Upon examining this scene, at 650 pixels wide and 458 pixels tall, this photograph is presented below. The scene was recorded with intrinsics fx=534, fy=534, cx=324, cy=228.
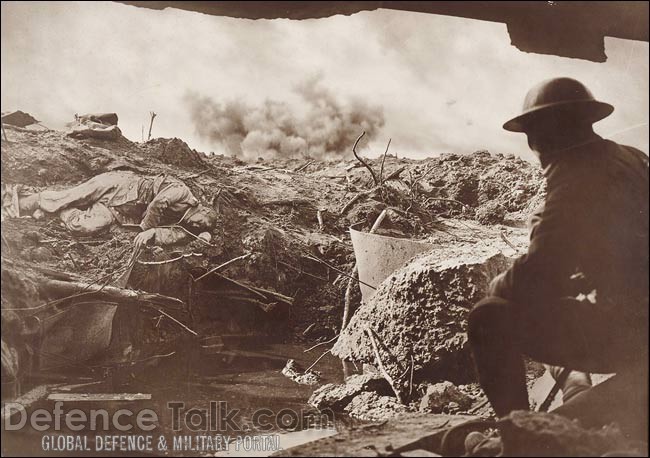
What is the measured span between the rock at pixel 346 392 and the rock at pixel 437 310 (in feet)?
0.58

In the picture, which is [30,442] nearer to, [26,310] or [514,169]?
[26,310]

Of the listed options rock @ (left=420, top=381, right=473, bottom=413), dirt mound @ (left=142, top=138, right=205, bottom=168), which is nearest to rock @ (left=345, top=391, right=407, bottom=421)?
rock @ (left=420, top=381, right=473, bottom=413)

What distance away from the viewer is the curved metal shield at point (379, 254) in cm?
582

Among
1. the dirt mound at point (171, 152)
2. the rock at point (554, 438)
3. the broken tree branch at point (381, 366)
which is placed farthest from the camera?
the dirt mound at point (171, 152)

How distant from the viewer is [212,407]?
15.1 ft

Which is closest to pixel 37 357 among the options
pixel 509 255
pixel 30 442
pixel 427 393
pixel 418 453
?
pixel 30 442

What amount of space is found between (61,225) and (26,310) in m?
3.30

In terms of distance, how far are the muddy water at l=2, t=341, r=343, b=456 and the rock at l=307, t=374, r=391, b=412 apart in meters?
0.14

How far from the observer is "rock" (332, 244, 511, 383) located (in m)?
4.62

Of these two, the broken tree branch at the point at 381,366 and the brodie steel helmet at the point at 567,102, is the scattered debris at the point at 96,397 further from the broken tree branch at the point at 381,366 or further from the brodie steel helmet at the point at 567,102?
the brodie steel helmet at the point at 567,102

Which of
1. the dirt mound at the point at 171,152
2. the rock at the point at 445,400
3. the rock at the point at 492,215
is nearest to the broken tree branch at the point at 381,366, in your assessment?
the rock at the point at 445,400

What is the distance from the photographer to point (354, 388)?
4703 millimetres

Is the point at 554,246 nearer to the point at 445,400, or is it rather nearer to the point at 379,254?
the point at 445,400

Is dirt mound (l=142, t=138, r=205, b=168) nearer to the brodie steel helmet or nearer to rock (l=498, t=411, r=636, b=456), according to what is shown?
the brodie steel helmet
